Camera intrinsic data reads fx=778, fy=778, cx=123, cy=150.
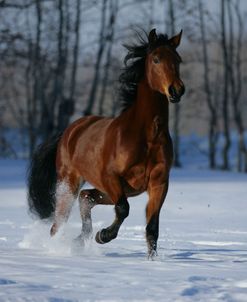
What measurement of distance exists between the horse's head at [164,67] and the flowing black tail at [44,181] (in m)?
2.57

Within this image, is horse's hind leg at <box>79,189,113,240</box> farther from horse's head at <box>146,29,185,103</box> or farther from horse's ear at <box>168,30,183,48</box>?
horse's ear at <box>168,30,183,48</box>

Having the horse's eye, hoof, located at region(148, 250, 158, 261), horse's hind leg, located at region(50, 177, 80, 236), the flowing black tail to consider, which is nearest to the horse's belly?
hoof, located at region(148, 250, 158, 261)

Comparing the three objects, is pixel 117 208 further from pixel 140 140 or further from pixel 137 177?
pixel 140 140

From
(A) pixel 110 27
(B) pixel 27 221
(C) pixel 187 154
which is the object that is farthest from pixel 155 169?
(C) pixel 187 154

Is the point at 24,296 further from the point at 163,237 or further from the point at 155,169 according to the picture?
the point at 163,237

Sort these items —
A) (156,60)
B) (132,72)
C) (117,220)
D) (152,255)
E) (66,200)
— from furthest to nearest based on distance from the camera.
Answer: (66,200) → (132,72) → (117,220) → (156,60) → (152,255)

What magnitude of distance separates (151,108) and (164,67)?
478mm

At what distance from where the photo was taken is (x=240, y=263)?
641 cm

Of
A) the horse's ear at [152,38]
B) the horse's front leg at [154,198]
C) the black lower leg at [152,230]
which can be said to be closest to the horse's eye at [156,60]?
the horse's ear at [152,38]

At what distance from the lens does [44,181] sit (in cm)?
923

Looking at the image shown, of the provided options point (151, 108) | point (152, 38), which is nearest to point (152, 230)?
point (151, 108)

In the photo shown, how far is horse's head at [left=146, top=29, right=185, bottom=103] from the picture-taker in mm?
6570

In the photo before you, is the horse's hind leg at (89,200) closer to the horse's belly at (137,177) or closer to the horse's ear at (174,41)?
the horse's belly at (137,177)

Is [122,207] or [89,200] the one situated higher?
[122,207]
